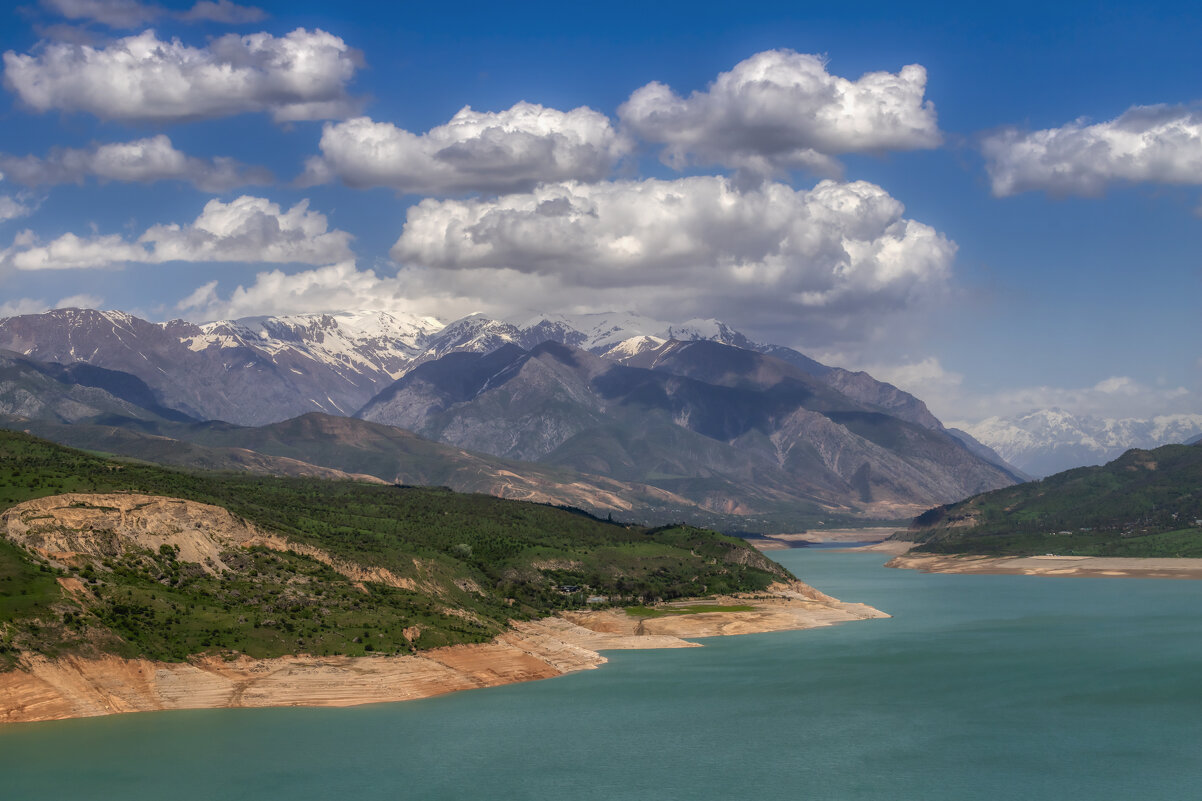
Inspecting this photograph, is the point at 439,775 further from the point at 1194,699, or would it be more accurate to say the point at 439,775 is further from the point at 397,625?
the point at 1194,699

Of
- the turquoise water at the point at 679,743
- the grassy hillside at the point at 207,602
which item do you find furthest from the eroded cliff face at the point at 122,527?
the turquoise water at the point at 679,743

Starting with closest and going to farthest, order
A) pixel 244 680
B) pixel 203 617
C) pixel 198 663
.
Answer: pixel 244 680, pixel 198 663, pixel 203 617

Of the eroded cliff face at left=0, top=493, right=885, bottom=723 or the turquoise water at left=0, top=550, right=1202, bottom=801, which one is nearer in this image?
the turquoise water at left=0, top=550, right=1202, bottom=801

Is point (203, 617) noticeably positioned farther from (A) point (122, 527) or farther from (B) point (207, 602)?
(A) point (122, 527)

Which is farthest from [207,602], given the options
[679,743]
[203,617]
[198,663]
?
[679,743]

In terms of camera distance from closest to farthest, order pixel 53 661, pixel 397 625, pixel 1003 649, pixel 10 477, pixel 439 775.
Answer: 1. pixel 439 775
2. pixel 53 661
3. pixel 397 625
4. pixel 10 477
5. pixel 1003 649

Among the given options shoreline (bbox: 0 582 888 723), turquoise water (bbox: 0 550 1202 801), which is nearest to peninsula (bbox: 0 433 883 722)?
shoreline (bbox: 0 582 888 723)

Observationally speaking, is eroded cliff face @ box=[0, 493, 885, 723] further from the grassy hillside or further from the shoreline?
the grassy hillside

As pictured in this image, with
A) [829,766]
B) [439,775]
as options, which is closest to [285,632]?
[439,775]
